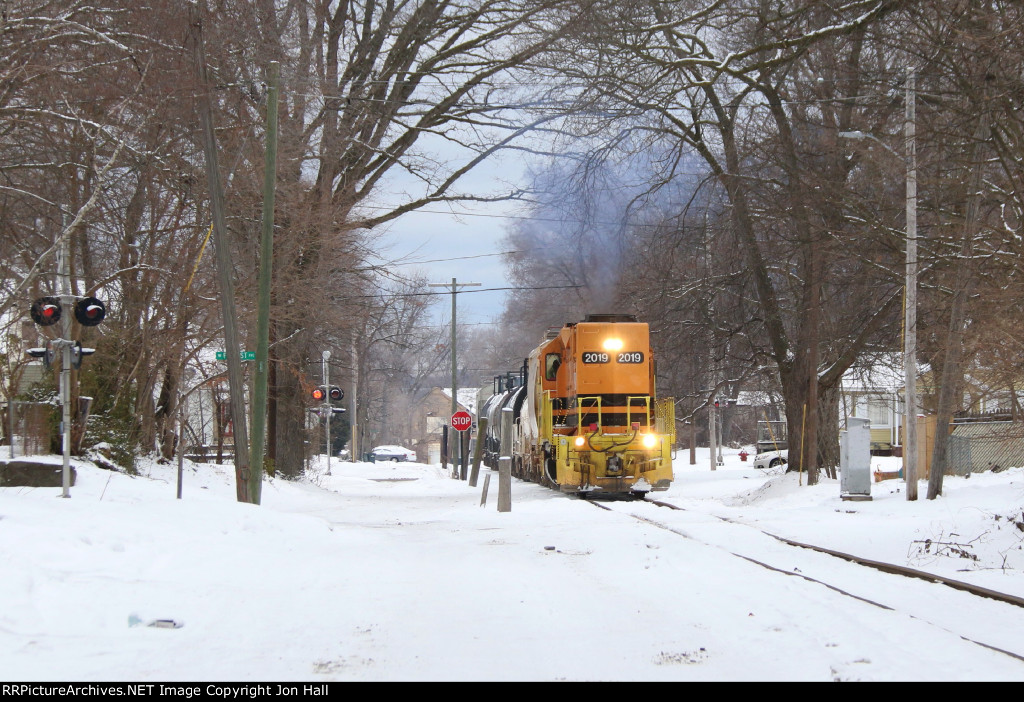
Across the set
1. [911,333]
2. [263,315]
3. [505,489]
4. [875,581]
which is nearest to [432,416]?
[505,489]

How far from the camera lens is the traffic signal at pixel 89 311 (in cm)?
1353

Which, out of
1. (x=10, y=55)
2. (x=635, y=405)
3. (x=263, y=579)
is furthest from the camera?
(x=635, y=405)

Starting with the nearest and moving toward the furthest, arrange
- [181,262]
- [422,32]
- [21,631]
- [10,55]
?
[21,631] < [10,55] < [181,262] < [422,32]

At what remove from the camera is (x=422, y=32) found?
27984 millimetres

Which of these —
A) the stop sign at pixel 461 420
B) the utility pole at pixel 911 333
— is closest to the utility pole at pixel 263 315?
the utility pole at pixel 911 333

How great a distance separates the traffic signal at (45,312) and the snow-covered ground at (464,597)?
7.08 feet

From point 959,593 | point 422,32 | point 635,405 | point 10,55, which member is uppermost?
point 422,32

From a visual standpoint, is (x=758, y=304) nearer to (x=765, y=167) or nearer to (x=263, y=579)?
(x=765, y=167)

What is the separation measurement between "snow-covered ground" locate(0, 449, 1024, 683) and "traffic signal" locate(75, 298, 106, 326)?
2291mm

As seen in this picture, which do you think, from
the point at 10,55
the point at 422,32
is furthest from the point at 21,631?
the point at 422,32

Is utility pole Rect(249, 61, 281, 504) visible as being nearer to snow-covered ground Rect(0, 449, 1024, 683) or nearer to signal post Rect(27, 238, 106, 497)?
snow-covered ground Rect(0, 449, 1024, 683)

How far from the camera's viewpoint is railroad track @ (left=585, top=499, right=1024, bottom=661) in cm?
754

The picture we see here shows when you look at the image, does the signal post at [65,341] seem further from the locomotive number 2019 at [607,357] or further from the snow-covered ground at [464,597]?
the locomotive number 2019 at [607,357]

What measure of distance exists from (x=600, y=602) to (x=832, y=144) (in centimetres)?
1444
